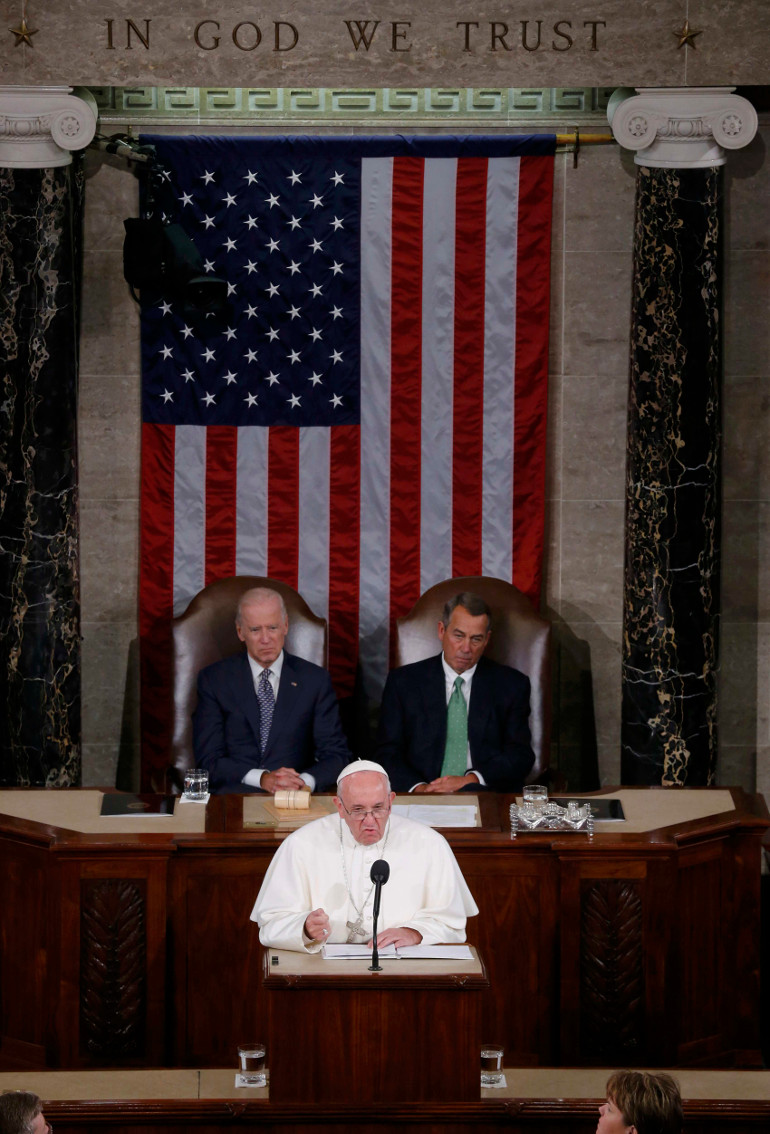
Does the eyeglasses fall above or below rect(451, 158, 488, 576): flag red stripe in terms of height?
below

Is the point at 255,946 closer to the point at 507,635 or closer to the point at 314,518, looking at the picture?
the point at 507,635

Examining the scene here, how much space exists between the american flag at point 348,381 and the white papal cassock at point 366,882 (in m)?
3.22

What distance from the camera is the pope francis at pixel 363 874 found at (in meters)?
4.68

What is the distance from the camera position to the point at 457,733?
712 cm

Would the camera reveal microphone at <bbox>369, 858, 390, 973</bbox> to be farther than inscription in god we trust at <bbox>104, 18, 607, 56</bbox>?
No

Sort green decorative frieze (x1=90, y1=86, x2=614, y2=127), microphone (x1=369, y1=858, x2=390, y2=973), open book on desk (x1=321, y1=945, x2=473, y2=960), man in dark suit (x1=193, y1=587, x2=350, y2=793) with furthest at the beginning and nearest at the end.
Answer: green decorative frieze (x1=90, y1=86, x2=614, y2=127) → man in dark suit (x1=193, y1=587, x2=350, y2=793) → open book on desk (x1=321, y1=945, x2=473, y2=960) → microphone (x1=369, y1=858, x2=390, y2=973)

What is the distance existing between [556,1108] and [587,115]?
5.44m

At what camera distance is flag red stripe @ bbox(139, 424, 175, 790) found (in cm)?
800

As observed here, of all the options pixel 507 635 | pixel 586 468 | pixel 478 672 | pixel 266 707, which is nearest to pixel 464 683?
pixel 478 672

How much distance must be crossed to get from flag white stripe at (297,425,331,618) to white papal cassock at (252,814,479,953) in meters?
3.19

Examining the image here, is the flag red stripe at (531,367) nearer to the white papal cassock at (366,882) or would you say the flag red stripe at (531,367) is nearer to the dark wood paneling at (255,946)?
the dark wood paneling at (255,946)

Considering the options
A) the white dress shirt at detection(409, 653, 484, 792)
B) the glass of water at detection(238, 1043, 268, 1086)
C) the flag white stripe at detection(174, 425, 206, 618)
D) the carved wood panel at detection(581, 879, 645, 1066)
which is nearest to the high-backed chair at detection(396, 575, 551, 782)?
the white dress shirt at detection(409, 653, 484, 792)

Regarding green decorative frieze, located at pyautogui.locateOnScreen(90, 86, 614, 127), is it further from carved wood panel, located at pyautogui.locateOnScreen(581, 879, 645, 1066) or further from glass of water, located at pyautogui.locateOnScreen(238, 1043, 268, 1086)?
glass of water, located at pyautogui.locateOnScreen(238, 1043, 268, 1086)

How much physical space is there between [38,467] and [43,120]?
1644 millimetres
